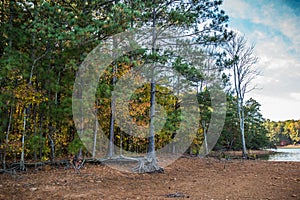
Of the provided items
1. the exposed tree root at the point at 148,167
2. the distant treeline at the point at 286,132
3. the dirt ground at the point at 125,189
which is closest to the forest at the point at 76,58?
the exposed tree root at the point at 148,167

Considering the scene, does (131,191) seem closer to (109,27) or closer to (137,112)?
(109,27)

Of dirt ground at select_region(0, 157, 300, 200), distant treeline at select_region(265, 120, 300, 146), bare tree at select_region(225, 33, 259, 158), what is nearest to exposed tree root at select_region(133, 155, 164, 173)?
dirt ground at select_region(0, 157, 300, 200)

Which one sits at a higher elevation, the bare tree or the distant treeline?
the bare tree

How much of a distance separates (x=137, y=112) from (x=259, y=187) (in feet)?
23.9

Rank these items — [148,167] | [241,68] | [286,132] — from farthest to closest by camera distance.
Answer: [286,132] < [241,68] < [148,167]

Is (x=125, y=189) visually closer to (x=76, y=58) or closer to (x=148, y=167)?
(x=148, y=167)

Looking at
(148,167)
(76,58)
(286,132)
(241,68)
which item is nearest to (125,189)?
(148,167)

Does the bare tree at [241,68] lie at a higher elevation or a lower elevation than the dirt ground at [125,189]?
higher

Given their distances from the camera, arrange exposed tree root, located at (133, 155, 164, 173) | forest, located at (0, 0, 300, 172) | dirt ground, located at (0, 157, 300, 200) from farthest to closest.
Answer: exposed tree root, located at (133, 155, 164, 173)
forest, located at (0, 0, 300, 172)
dirt ground, located at (0, 157, 300, 200)

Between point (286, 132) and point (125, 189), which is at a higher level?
point (286, 132)

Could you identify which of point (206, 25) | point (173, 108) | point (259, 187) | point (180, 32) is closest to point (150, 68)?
point (180, 32)

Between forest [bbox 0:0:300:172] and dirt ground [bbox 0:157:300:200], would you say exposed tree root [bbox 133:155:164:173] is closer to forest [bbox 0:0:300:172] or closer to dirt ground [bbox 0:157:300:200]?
forest [bbox 0:0:300:172]

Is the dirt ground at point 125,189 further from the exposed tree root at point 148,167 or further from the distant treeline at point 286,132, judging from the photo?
the distant treeline at point 286,132

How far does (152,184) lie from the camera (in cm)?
539
